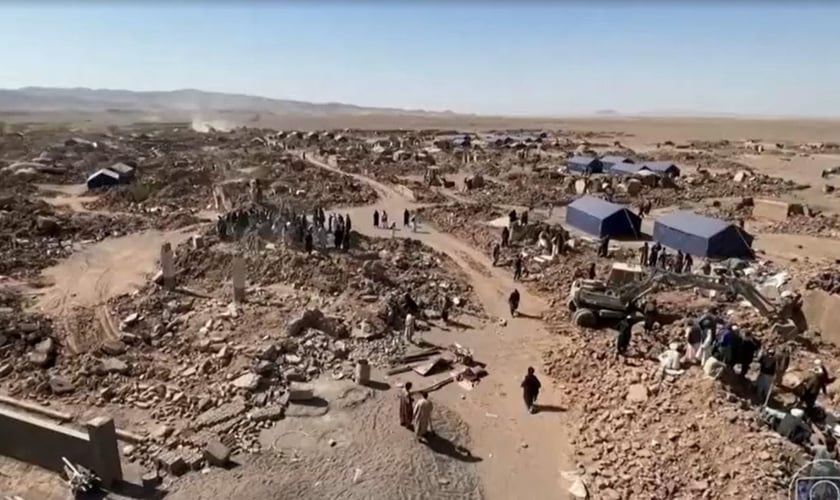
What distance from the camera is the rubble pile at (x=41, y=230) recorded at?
23106 mm

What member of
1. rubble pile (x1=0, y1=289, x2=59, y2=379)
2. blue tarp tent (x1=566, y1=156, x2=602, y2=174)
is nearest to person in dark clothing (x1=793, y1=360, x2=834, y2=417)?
rubble pile (x1=0, y1=289, x2=59, y2=379)

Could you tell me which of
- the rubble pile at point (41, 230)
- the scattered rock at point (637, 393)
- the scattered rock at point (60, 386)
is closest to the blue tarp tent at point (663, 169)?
the scattered rock at point (637, 393)

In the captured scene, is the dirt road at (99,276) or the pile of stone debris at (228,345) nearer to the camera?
the pile of stone debris at (228,345)

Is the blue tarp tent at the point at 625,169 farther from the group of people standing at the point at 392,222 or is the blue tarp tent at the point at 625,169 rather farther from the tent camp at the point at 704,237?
the group of people standing at the point at 392,222

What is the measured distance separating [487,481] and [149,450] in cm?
652

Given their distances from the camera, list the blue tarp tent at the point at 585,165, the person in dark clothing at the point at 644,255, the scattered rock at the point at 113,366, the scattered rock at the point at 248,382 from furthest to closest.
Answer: the blue tarp tent at the point at 585,165 → the person in dark clothing at the point at 644,255 → the scattered rock at the point at 113,366 → the scattered rock at the point at 248,382

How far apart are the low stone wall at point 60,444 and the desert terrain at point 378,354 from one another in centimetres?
34

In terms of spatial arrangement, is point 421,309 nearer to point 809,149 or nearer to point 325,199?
point 325,199

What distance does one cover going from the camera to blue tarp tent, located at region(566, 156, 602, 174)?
4741 centimetres

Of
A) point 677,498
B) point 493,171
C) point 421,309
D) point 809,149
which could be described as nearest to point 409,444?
point 677,498

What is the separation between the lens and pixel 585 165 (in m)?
47.7

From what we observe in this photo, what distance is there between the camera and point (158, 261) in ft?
76.4

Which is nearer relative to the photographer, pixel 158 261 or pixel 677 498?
pixel 677 498

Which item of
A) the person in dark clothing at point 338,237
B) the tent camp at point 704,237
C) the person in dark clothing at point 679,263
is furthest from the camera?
the tent camp at point 704,237
